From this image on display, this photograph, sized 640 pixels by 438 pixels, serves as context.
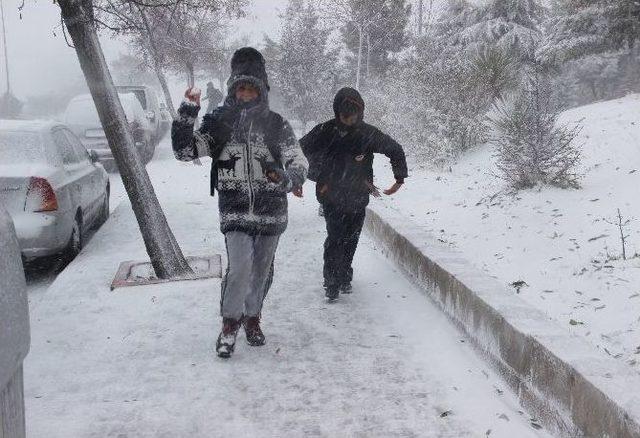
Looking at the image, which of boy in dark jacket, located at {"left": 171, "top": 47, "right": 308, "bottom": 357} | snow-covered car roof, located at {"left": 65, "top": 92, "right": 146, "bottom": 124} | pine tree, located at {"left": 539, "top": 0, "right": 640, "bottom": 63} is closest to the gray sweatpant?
boy in dark jacket, located at {"left": 171, "top": 47, "right": 308, "bottom": 357}

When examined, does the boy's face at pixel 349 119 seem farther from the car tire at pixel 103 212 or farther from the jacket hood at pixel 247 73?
the car tire at pixel 103 212

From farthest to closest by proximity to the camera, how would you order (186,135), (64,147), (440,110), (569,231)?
1. (440,110)
2. (64,147)
3. (569,231)
4. (186,135)

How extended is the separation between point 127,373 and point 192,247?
3259 millimetres

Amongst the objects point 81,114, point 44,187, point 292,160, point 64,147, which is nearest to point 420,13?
point 81,114

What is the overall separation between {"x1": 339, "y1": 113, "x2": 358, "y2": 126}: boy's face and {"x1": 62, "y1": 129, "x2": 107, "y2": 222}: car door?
3648 millimetres

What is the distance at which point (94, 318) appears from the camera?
184 inches

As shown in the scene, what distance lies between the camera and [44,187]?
5891mm

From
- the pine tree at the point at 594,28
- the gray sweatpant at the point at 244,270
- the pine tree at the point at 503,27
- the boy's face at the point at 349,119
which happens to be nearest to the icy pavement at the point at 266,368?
the gray sweatpant at the point at 244,270

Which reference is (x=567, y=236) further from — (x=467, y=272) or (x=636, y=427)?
(x=636, y=427)

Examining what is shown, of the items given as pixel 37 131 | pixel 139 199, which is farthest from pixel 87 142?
pixel 139 199

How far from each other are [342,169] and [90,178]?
3882mm

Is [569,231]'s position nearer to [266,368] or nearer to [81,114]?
[266,368]

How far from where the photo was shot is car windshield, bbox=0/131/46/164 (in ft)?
20.3

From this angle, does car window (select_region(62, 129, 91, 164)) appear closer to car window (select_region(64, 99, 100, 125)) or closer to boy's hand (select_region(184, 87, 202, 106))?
boy's hand (select_region(184, 87, 202, 106))
